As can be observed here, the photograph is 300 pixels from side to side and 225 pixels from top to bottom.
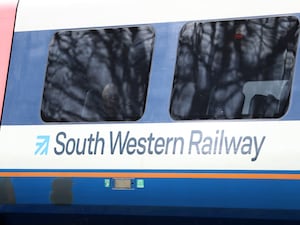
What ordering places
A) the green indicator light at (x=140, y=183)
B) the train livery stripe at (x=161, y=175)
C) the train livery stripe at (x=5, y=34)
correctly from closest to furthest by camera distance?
the train livery stripe at (x=161, y=175) → the green indicator light at (x=140, y=183) → the train livery stripe at (x=5, y=34)

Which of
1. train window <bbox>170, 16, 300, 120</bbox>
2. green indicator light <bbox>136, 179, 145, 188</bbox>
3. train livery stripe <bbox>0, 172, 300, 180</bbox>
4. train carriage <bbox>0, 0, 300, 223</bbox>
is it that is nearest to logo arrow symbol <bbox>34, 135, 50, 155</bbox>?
train carriage <bbox>0, 0, 300, 223</bbox>

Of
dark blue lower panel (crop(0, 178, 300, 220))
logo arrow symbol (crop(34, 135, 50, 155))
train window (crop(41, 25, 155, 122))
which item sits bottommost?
dark blue lower panel (crop(0, 178, 300, 220))

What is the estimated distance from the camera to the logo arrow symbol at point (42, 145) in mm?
7809

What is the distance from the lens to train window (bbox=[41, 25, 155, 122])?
772 centimetres

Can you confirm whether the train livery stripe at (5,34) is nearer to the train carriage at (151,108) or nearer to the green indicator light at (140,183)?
the train carriage at (151,108)

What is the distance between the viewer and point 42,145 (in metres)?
7.83

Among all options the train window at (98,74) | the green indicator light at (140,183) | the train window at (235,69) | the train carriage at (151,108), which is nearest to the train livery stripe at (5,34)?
the train carriage at (151,108)

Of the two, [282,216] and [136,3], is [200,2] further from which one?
[282,216]

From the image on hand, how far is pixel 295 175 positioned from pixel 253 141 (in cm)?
46

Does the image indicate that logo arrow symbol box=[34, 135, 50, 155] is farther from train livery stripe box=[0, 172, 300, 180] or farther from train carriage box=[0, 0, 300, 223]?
train livery stripe box=[0, 172, 300, 180]

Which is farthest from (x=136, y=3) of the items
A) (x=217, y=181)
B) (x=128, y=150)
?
(x=217, y=181)

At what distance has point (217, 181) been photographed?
7184mm

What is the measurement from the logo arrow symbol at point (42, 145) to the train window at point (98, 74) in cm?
21

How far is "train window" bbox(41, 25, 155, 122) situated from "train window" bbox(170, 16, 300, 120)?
1.28 feet
